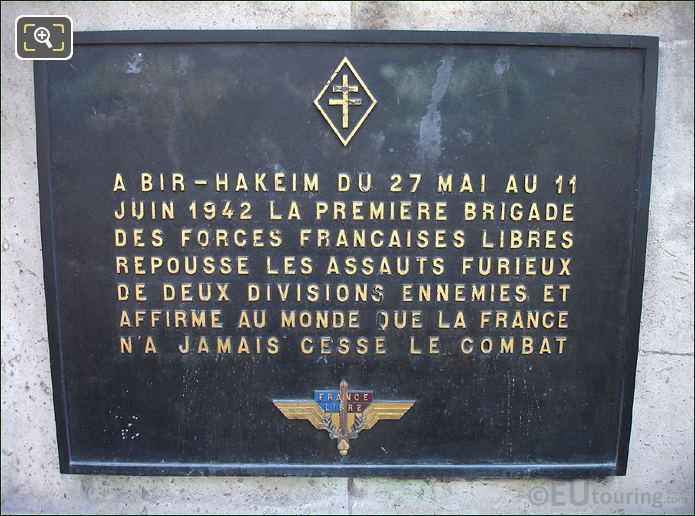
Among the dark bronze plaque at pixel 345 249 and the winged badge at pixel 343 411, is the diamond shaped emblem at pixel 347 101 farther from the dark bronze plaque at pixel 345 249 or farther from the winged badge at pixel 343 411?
the winged badge at pixel 343 411

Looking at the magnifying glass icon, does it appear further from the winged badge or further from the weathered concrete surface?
the winged badge

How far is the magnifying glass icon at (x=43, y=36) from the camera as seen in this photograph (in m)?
2.13

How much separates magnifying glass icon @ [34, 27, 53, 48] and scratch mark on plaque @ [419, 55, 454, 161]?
1596 mm

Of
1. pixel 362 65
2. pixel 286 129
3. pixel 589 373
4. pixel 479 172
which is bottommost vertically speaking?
pixel 589 373

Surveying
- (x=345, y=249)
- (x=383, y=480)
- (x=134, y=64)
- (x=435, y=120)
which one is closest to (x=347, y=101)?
(x=435, y=120)

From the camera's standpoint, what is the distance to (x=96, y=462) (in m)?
2.29

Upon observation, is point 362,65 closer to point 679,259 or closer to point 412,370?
point 412,370

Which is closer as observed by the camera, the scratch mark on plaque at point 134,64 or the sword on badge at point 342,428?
the scratch mark on plaque at point 134,64

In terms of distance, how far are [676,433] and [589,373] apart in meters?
0.56

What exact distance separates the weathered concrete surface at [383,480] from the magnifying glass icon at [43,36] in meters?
0.12

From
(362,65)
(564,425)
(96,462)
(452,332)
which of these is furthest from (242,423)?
(362,65)

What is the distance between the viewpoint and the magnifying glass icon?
6.99ft

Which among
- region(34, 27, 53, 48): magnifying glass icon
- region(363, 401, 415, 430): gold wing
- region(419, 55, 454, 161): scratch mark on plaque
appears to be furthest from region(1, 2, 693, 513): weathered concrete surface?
region(363, 401, 415, 430): gold wing

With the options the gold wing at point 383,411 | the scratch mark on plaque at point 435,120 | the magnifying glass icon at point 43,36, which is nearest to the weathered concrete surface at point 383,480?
the magnifying glass icon at point 43,36
